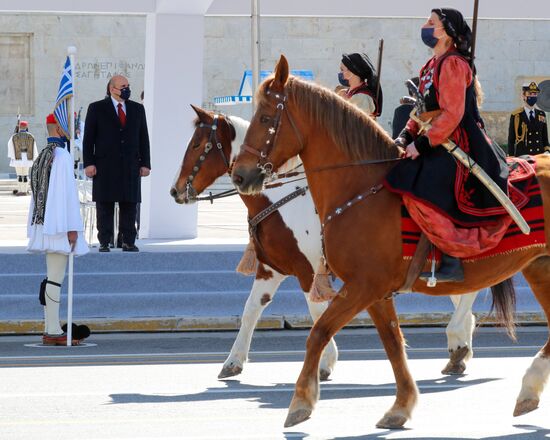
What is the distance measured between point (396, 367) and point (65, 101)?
666 centimetres

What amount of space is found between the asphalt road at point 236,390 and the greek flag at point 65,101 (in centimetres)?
230

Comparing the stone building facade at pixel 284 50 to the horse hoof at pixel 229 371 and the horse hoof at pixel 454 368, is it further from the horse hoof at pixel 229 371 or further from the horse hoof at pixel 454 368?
the horse hoof at pixel 229 371

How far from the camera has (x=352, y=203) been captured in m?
8.30

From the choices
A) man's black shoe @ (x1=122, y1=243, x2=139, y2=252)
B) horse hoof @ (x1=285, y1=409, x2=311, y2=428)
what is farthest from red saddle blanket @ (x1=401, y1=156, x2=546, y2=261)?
man's black shoe @ (x1=122, y1=243, x2=139, y2=252)

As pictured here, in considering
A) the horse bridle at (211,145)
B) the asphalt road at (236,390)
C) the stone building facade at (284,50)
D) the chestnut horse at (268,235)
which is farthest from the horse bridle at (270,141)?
the stone building facade at (284,50)

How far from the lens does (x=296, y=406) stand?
311 inches

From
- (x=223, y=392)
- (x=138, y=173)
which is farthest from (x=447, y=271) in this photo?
(x=138, y=173)

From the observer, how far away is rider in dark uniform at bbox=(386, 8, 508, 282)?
8.23 meters

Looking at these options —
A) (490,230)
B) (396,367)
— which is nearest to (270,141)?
(490,230)

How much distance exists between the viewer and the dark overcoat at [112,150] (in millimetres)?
16016

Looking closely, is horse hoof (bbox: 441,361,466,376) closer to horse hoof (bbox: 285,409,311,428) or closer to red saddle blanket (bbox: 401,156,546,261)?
red saddle blanket (bbox: 401,156,546,261)

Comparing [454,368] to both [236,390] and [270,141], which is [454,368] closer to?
[236,390]

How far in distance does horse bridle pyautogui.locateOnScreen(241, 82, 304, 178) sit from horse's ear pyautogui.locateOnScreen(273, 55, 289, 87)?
0.08 meters

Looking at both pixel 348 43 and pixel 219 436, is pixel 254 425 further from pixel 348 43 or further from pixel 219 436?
pixel 348 43
